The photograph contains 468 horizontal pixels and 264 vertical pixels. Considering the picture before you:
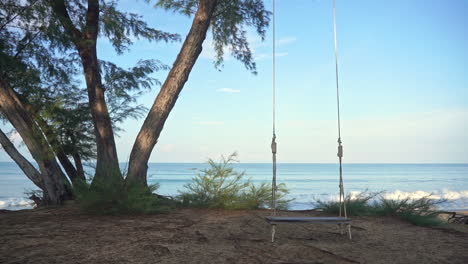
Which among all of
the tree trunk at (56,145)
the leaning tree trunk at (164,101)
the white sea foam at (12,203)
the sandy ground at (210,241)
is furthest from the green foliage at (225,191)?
the white sea foam at (12,203)

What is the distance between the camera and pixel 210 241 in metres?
4.47

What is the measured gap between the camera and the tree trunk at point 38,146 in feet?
25.3

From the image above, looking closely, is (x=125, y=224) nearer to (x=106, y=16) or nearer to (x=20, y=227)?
(x=20, y=227)

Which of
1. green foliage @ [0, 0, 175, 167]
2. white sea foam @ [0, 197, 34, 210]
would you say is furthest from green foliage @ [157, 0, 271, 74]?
white sea foam @ [0, 197, 34, 210]

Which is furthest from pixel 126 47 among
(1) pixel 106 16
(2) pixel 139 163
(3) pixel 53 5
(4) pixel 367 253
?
(4) pixel 367 253

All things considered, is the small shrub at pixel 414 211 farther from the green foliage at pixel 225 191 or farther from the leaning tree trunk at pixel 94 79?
the leaning tree trunk at pixel 94 79

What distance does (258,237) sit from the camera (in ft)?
15.7

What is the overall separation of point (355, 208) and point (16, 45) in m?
7.83

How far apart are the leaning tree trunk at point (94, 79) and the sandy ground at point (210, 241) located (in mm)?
1810

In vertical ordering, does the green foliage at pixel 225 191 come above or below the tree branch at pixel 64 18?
below

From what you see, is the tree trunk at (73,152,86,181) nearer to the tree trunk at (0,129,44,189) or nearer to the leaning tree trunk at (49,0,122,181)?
the tree trunk at (0,129,44,189)

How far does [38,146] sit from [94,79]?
66.2 inches

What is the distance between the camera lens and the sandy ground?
3793 mm

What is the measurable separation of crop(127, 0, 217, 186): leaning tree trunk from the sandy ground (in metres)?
1.53
